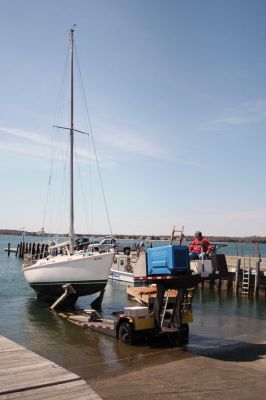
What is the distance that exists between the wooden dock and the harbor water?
198cm

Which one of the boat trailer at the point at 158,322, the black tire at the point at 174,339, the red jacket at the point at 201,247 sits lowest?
the black tire at the point at 174,339

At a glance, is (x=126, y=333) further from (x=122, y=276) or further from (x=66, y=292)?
(x=122, y=276)

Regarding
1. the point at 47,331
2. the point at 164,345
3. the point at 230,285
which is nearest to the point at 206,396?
the point at 164,345

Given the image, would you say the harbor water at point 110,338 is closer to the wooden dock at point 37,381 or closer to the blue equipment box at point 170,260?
the wooden dock at point 37,381

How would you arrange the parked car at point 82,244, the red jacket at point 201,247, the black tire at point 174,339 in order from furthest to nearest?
the parked car at point 82,244
the red jacket at point 201,247
the black tire at point 174,339

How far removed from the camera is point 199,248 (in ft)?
48.5

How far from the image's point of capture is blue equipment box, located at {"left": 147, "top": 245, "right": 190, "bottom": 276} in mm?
12031

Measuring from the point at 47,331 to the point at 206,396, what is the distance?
9.93m

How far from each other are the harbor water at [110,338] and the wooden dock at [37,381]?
1976 mm

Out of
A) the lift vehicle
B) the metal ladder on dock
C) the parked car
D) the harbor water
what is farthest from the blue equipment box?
the metal ladder on dock

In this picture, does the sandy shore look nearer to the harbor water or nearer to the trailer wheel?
the harbor water

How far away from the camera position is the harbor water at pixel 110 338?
11766 millimetres

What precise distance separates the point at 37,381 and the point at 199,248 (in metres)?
8.41

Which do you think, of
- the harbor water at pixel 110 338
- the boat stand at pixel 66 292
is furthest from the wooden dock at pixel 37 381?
the boat stand at pixel 66 292
